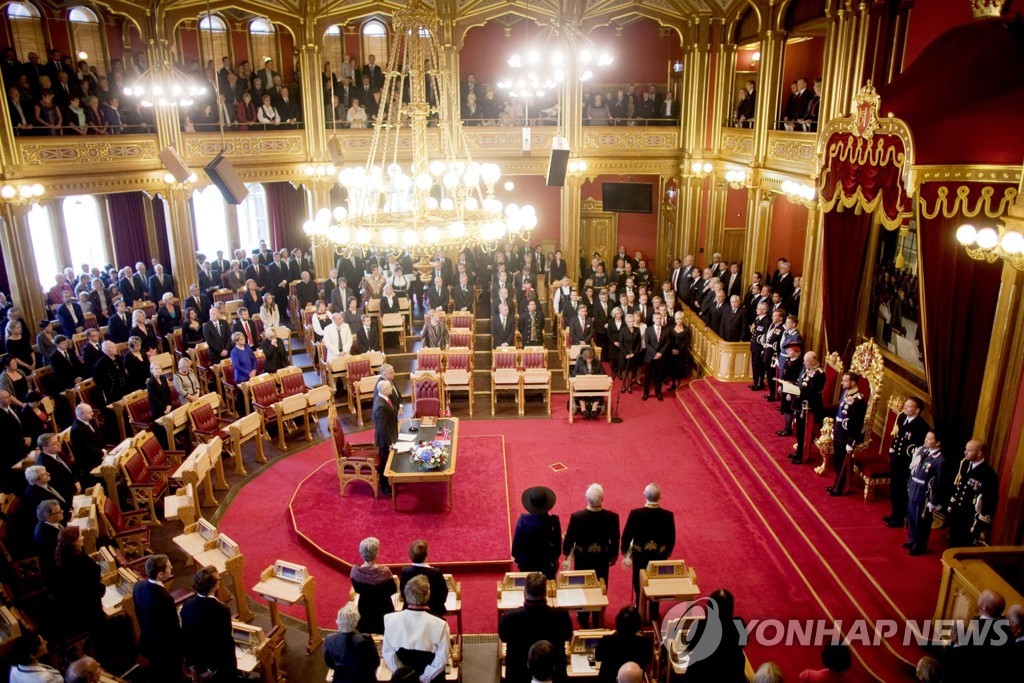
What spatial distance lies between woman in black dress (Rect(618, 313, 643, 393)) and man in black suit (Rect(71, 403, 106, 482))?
25.8 feet

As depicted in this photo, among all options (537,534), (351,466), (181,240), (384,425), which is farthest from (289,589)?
(181,240)

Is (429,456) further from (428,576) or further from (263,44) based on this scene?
(263,44)

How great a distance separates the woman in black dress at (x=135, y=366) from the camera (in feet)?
34.3

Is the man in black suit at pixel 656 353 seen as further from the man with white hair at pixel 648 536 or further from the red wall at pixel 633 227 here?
→ the red wall at pixel 633 227

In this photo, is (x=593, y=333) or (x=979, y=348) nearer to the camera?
(x=979, y=348)

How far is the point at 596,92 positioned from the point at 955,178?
473 inches

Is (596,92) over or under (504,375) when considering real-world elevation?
over

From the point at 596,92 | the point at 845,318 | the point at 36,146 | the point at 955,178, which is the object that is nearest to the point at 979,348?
the point at 955,178

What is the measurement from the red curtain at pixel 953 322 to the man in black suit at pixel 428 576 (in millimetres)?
5276

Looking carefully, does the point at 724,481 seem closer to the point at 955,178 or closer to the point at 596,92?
the point at 955,178

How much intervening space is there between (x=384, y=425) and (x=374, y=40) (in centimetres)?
1228

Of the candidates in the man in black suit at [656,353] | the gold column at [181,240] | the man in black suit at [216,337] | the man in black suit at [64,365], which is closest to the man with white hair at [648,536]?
the man in black suit at [656,353]

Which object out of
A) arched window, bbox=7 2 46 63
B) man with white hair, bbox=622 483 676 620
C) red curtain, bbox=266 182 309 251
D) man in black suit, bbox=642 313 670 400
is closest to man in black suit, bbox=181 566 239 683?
man with white hair, bbox=622 483 676 620

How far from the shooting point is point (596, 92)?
17594 millimetres
